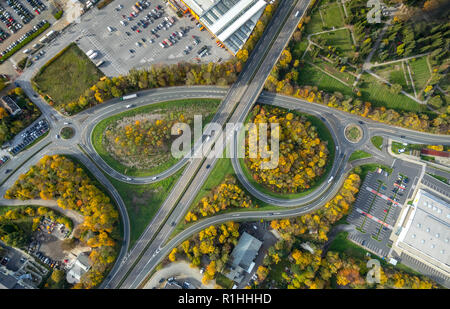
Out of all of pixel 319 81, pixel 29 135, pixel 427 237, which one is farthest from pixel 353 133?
pixel 29 135

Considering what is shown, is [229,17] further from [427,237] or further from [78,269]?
[427,237]

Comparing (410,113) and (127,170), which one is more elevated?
(410,113)

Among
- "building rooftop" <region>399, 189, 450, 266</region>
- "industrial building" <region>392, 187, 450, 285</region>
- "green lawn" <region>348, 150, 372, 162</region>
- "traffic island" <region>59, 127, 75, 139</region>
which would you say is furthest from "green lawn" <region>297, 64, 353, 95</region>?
"traffic island" <region>59, 127, 75, 139</region>

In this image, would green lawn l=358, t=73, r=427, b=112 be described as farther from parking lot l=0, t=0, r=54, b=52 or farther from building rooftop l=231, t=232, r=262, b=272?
parking lot l=0, t=0, r=54, b=52

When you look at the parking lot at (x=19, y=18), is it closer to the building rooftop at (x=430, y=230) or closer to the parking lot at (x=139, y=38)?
the parking lot at (x=139, y=38)

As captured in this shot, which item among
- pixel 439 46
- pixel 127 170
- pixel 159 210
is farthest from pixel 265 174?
pixel 439 46

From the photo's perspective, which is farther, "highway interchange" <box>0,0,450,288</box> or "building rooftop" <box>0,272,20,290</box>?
"highway interchange" <box>0,0,450,288</box>

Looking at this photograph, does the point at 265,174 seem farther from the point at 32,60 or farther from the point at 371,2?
the point at 32,60
